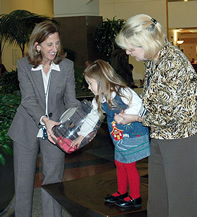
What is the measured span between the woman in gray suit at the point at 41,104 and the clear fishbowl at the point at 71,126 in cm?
8

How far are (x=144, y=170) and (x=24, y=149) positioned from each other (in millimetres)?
1430

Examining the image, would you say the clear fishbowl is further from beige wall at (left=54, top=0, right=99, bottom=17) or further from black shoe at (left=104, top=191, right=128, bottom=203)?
beige wall at (left=54, top=0, right=99, bottom=17)

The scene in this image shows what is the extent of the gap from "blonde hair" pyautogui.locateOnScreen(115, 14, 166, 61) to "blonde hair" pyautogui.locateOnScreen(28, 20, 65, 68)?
876 mm

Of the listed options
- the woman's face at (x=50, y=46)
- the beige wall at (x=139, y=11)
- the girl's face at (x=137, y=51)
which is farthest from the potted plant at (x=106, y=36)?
the girl's face at (x=137, y=51)

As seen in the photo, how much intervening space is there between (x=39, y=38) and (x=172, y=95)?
4.05ft

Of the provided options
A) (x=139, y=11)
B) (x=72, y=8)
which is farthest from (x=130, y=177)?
(x=139, y=11)

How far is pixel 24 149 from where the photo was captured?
3.32 m

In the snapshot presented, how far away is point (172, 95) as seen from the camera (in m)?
2.34

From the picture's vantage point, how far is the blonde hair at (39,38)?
3.10 metres

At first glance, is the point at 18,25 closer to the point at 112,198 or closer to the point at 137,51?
the point at 112,198

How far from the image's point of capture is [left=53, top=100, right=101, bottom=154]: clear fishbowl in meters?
3.05

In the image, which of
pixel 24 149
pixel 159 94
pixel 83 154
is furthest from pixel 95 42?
pixel 159 94


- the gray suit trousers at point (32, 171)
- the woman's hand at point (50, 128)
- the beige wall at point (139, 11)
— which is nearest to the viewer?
the woman's hand at point (50, 128)

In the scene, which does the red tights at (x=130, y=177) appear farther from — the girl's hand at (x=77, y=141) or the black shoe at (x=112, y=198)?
the girl's hand at (x=77, y=141)
